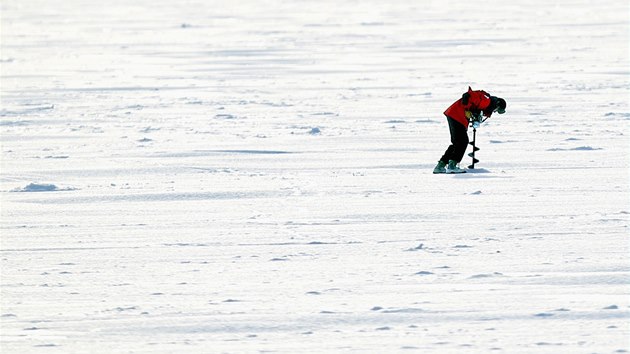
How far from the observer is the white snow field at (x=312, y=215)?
4.46 m

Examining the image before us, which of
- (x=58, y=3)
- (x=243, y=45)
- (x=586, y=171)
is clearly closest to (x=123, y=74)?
(x=243, y=45)

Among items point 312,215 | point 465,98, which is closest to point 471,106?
point 465,98

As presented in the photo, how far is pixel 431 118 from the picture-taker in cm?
1220

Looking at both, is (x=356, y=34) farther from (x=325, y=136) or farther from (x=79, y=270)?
(x=79, y=270)

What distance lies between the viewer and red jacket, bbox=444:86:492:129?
27.2 ft

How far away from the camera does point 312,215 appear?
6.76 metres

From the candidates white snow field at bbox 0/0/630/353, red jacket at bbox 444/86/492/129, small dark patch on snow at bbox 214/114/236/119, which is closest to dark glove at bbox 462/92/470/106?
red jacket at bbox 444/86/492/129

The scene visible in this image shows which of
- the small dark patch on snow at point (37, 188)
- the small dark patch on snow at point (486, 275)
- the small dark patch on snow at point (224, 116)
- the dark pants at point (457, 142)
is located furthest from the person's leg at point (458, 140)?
the small dark patch on snow at point (224, 116)

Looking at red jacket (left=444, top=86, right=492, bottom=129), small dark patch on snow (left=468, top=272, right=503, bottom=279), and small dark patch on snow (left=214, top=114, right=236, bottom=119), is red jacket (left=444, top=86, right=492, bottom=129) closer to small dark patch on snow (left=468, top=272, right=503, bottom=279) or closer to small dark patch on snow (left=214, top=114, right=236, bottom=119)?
small dark patch on snow (left=468, top=272, right=503, bottom=279)

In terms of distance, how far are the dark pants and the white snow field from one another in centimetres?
22

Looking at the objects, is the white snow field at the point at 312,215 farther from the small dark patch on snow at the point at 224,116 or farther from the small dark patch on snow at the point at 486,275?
the small dark patch on snow at the point at 224,116

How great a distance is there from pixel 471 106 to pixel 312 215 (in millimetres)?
2021

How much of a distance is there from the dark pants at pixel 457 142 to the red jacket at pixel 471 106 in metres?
0.04

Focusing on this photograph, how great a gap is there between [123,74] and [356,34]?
880 cm
